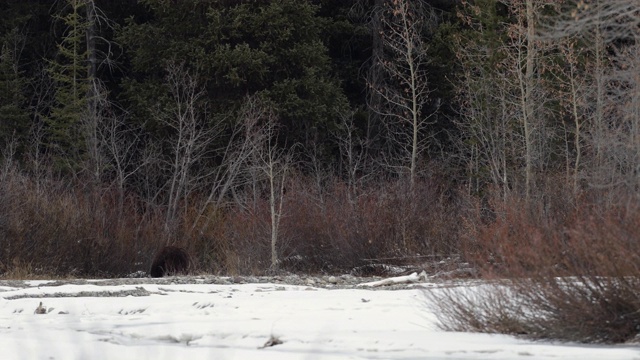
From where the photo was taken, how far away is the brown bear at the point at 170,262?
27406 millimetres

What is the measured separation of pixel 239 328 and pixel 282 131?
983 inches

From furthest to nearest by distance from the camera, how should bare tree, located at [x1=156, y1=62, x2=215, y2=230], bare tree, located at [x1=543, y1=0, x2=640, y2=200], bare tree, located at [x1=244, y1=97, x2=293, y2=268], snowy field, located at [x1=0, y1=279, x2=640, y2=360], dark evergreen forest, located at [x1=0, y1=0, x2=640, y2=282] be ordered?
1. bare tree, located at [x1=156, y1=62, x2=215, y2=230]
2. dark evergreen forest, located at [x1=0, y1=0, x2=640, y2=282]
3. bare tree, located at [x1=244, y1=97, x2=293, y2=268]
4. bare tree, located at [x1=543, y1=0, x2=640, y2=200]
5. snowy field, located at [x1=0, y1=279, x2=640, y2=360]

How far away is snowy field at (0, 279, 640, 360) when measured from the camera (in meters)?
10.7

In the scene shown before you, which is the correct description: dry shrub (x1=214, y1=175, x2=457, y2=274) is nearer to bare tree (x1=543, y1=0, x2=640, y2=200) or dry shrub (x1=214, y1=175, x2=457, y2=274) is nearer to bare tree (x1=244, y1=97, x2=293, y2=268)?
bare tree (x1=244, y1=97, x2=293, y2=268)

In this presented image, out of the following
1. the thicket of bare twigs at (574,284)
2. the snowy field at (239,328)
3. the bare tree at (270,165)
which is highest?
the bare tree at (270,165)

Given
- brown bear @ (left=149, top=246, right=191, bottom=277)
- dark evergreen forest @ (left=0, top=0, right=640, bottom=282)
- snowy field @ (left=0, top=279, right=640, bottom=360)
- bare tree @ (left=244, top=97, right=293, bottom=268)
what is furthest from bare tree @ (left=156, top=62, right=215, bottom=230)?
snowy field @ (left=0, top=279, right=640, bottom=360)

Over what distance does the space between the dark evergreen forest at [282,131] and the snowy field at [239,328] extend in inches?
218

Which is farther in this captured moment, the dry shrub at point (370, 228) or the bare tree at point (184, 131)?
the bare tree at point (184, 131)

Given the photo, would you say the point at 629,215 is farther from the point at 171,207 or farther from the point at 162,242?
the point at 171,207

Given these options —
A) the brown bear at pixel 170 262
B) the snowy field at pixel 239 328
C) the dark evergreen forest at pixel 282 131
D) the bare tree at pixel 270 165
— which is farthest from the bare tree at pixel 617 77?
the brown bear at pixel 170 262

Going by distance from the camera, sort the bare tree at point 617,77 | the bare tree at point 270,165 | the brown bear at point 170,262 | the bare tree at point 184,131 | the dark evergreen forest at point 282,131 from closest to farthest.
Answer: the bare tree at point 617,77 < the bare tree at point 270,165 < the dark evergreen forest at point 282,131 < the brown bear at point 170,262 < the bare tree at point 184,131

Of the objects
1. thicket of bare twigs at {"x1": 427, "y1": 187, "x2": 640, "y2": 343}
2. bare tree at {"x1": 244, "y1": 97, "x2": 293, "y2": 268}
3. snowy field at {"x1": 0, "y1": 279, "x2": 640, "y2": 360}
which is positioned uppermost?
bare tree at {"x1": 244, "y1": 97, "x2": 293, "y2": 268}

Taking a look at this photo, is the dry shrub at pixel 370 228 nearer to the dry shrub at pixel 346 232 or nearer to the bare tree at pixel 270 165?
the dry shrub at pixel 346 232

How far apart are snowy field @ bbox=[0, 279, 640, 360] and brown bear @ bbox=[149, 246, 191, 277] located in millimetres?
8654
